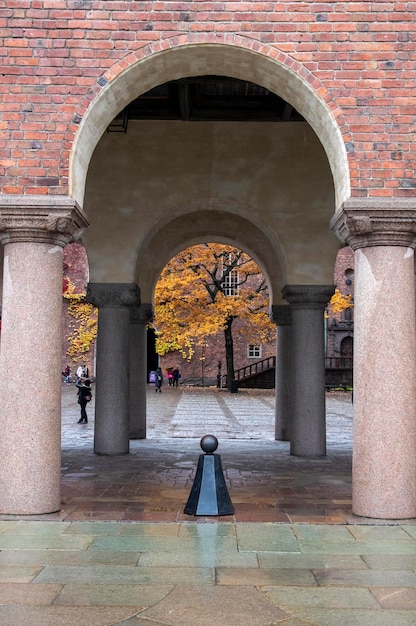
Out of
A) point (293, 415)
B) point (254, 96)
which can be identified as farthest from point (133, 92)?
point (293, 415)

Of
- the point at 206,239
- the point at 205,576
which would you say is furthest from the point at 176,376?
the point at 205,576

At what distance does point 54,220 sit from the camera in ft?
24.1

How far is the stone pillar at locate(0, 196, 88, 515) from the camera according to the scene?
287 inches

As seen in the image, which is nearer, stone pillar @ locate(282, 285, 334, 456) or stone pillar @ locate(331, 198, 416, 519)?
stone pillar @ locate(331, 198, 416, 519)

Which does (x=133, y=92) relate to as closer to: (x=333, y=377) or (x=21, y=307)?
(x=21, y=307)

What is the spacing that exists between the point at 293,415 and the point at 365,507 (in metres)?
5.53

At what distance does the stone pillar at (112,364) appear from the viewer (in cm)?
1260

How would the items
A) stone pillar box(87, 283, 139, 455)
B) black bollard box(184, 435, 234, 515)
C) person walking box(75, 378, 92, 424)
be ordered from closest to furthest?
black bollard box(184, 435, 234, 515)
stone pillar box(87, 283, 139, 455)
person walking box(75, 378, 92, 424)

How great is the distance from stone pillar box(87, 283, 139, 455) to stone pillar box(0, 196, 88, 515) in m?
5.06

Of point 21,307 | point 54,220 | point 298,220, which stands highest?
point 298,220

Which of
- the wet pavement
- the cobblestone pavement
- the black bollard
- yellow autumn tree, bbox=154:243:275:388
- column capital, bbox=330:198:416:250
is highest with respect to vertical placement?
yellow autumn tree, bbox=154:243:275:388

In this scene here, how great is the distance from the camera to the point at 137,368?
1511 cm

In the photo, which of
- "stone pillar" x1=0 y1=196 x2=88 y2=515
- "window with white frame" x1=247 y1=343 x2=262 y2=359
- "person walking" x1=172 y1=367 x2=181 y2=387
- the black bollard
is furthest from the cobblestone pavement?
"window with white frame" x1=247 y1=343 x2=262 y2=359

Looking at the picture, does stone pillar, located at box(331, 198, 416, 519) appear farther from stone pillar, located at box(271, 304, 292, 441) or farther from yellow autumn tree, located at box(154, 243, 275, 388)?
yellow autumn tree, located at box(154, 243, 275, 388)
